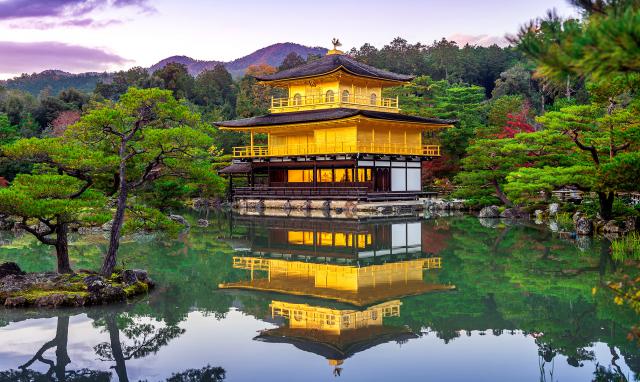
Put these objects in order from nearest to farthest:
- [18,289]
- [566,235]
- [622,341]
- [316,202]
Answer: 1. [622,341]
2. [18,289]
3. [566,235]
4. [316,202]

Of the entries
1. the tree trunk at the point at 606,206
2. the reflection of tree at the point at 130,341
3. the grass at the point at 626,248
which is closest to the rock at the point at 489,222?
the tree trunk at the point at 606,206

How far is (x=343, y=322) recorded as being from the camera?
9.38 m

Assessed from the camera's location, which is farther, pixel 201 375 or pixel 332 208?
pixel 332 208

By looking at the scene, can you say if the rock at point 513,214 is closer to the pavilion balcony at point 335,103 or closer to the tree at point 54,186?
the pavilion balcony at point 335,103

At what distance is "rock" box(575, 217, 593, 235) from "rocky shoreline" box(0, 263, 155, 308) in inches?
577

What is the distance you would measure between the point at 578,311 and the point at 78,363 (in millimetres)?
7644

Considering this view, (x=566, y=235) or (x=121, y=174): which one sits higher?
(x=121, y=174)

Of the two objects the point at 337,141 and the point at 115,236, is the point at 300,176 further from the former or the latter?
the point at 115,236

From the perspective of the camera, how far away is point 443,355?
7.78 metres

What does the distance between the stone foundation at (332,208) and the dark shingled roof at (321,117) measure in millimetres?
4703

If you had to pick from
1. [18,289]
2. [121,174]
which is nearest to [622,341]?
[121,174]

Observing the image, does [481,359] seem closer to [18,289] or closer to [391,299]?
[391,299]

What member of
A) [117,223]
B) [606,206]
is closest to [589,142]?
[606,206]

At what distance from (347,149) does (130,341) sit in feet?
84.5
